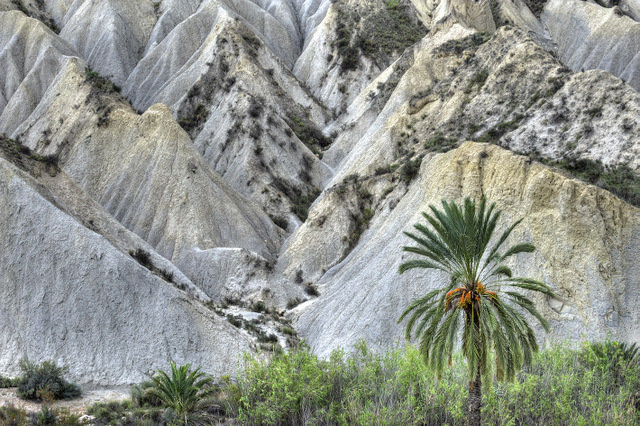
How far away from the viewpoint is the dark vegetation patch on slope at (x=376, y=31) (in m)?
78.4

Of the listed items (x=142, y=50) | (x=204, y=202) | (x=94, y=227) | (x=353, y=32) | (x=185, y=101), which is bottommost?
(x=94, y=227)

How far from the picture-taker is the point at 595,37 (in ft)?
238

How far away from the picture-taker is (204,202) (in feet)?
163

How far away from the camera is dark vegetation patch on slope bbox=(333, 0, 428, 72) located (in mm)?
78438

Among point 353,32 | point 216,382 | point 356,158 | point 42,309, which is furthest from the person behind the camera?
point 353,32

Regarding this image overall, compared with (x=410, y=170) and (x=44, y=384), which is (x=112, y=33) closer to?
(x=410, y=170)

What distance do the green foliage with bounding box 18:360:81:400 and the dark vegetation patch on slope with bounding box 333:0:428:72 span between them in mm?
60222

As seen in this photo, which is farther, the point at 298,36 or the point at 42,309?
the point at 298,36

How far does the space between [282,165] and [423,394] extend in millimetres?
42015

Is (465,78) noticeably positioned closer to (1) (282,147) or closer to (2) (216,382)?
(1) (282,147)

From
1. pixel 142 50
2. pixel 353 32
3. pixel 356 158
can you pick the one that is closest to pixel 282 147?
pixel 356 158

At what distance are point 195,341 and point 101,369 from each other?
14.6 ft

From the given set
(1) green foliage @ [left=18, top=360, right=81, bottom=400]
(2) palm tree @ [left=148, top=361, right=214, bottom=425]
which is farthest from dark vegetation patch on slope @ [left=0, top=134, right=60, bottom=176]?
(2) palm tree @ [left=148, top=361, right=214, bottom=425]

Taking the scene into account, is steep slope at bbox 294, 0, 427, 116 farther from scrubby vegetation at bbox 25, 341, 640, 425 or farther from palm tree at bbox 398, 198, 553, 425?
palm tree at bbox 398, 198, 553, 425
